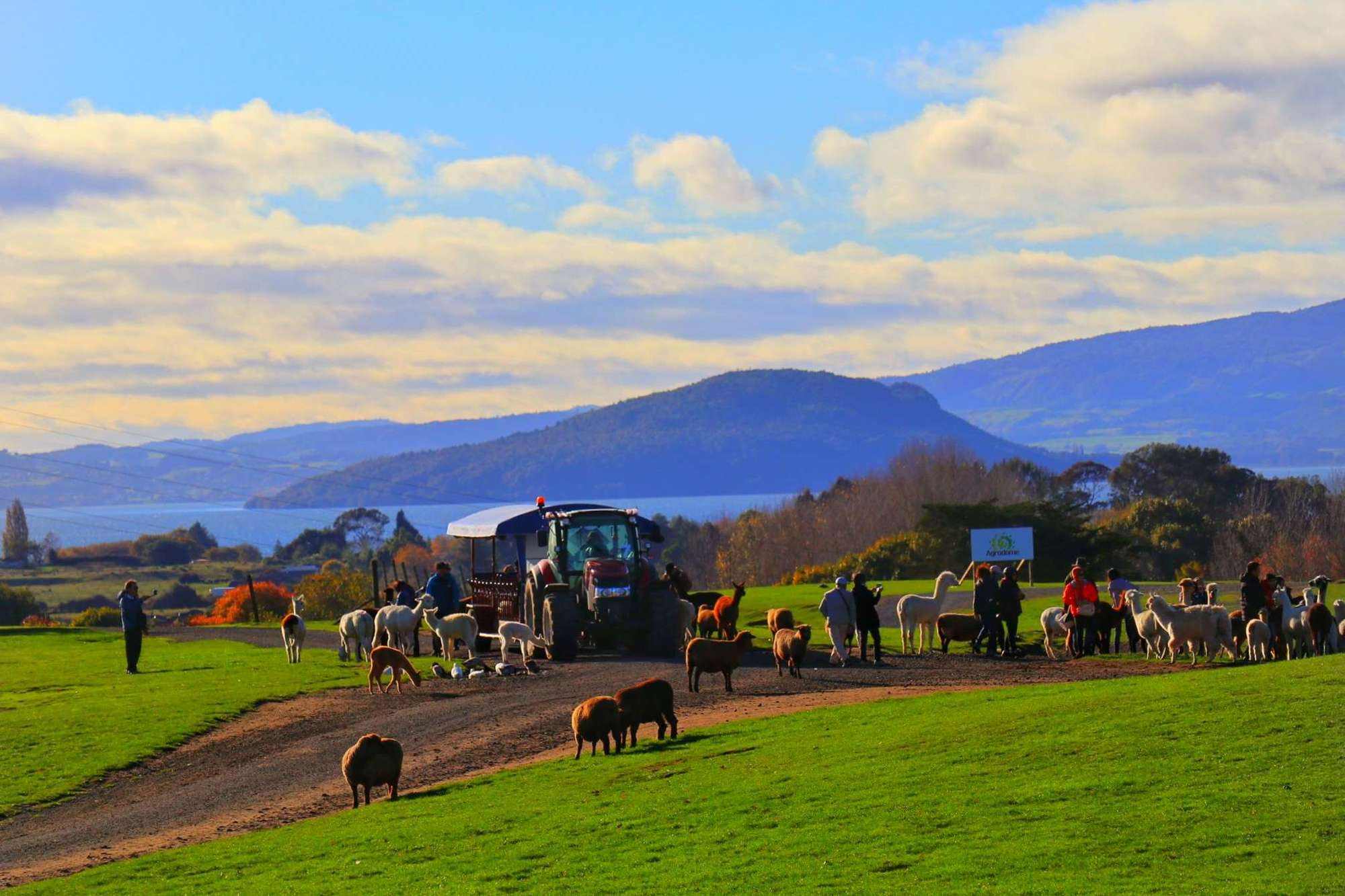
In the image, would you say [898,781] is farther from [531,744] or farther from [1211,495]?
[1211,495]

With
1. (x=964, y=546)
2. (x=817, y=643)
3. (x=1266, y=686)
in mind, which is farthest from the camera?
(x=964, y=546)

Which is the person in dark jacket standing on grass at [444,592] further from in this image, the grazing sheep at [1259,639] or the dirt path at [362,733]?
the grazing sheep at [1259,639]

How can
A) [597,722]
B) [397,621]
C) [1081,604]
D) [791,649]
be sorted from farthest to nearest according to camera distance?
[397,621] → [1081,604] → [791,649] → [597,722]

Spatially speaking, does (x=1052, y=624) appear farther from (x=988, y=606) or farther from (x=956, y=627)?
(x=956, y=627)

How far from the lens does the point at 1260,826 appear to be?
36.4 ft

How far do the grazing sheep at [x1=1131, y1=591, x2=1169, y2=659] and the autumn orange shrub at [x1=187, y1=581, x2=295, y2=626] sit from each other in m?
48.5

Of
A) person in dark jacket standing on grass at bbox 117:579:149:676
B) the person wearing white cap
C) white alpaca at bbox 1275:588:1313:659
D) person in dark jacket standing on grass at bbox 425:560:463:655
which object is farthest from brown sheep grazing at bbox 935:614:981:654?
person in dark jacket standing on grass at bbox 117:579:149:676

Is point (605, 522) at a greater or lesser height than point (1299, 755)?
greater

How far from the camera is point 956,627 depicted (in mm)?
29484

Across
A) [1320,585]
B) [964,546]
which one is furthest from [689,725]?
[964,546]

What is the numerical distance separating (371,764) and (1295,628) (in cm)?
1553

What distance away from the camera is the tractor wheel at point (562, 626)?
29312mm

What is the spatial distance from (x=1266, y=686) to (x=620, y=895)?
28.9 ft

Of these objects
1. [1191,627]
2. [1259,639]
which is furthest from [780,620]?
[1259,639]
